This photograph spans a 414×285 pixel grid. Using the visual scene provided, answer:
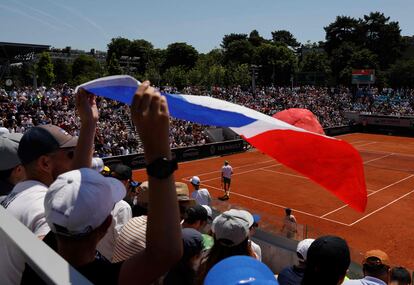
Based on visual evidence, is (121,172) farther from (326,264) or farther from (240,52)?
(240,52)

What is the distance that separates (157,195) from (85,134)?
1.53 metres

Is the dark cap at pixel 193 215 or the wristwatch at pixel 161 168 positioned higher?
the wristwatch at pixel 161 168

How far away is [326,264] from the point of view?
2.69 m

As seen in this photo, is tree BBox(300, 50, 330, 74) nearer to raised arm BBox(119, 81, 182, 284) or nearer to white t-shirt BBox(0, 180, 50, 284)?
white t-shirt BBox(0, 180, 50, 284)

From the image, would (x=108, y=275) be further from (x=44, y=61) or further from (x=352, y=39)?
(x=352, y=39)

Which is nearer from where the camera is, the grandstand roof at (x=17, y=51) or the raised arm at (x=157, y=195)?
the raised arm at (x=157, y=195)

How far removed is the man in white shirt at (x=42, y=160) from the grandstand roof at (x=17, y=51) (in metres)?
36.5

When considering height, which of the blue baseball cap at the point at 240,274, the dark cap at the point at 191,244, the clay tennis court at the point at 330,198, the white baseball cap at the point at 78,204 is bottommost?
the clay tennis court at the point at 330,198

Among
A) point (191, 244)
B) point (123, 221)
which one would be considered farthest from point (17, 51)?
point (191, 244)

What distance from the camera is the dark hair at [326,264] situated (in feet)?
8.78

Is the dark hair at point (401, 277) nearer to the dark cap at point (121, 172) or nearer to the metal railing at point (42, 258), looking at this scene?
the dark cap at point (121, 172)

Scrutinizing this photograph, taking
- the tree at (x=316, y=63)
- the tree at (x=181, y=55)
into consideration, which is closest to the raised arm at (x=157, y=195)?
the tree at (x=316, y=63)

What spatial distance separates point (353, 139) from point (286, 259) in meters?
35.7

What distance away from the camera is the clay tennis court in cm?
1413
